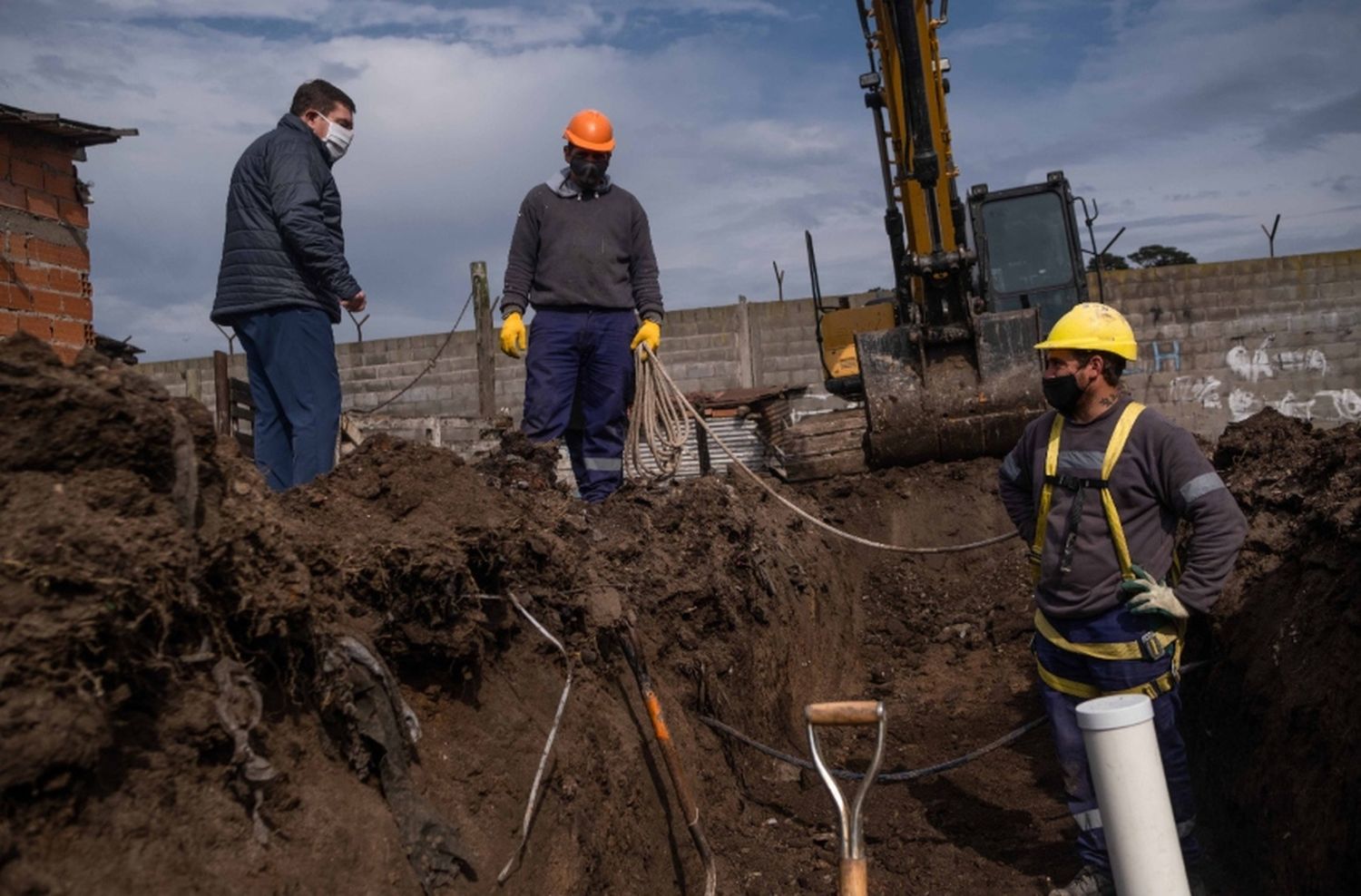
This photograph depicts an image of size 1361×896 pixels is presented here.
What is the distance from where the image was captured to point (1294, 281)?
634 inches

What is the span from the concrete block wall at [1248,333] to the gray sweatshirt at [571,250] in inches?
443

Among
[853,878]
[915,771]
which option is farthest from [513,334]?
[853,878]

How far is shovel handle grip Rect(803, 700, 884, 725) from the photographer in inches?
123

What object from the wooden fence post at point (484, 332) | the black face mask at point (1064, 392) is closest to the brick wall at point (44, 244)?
the black face mask at point (1064, 392)

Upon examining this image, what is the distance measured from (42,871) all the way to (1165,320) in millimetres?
16362

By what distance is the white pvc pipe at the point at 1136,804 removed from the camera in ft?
11.1

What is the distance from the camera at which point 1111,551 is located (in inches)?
160

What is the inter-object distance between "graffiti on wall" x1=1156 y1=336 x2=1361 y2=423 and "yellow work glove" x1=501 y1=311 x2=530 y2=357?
478 inches

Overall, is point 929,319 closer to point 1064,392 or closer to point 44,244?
point 1064,392

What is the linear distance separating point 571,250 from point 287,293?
183 cm

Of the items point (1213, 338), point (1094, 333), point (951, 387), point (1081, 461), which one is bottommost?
point (1081, 461)

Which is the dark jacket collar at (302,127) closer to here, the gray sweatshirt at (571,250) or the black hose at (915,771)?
the gray sweatshirt at (571,250)

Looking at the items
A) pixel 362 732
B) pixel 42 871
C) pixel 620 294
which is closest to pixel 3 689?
pixel 42 871

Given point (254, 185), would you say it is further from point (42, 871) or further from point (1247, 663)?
point (1247, 663)
